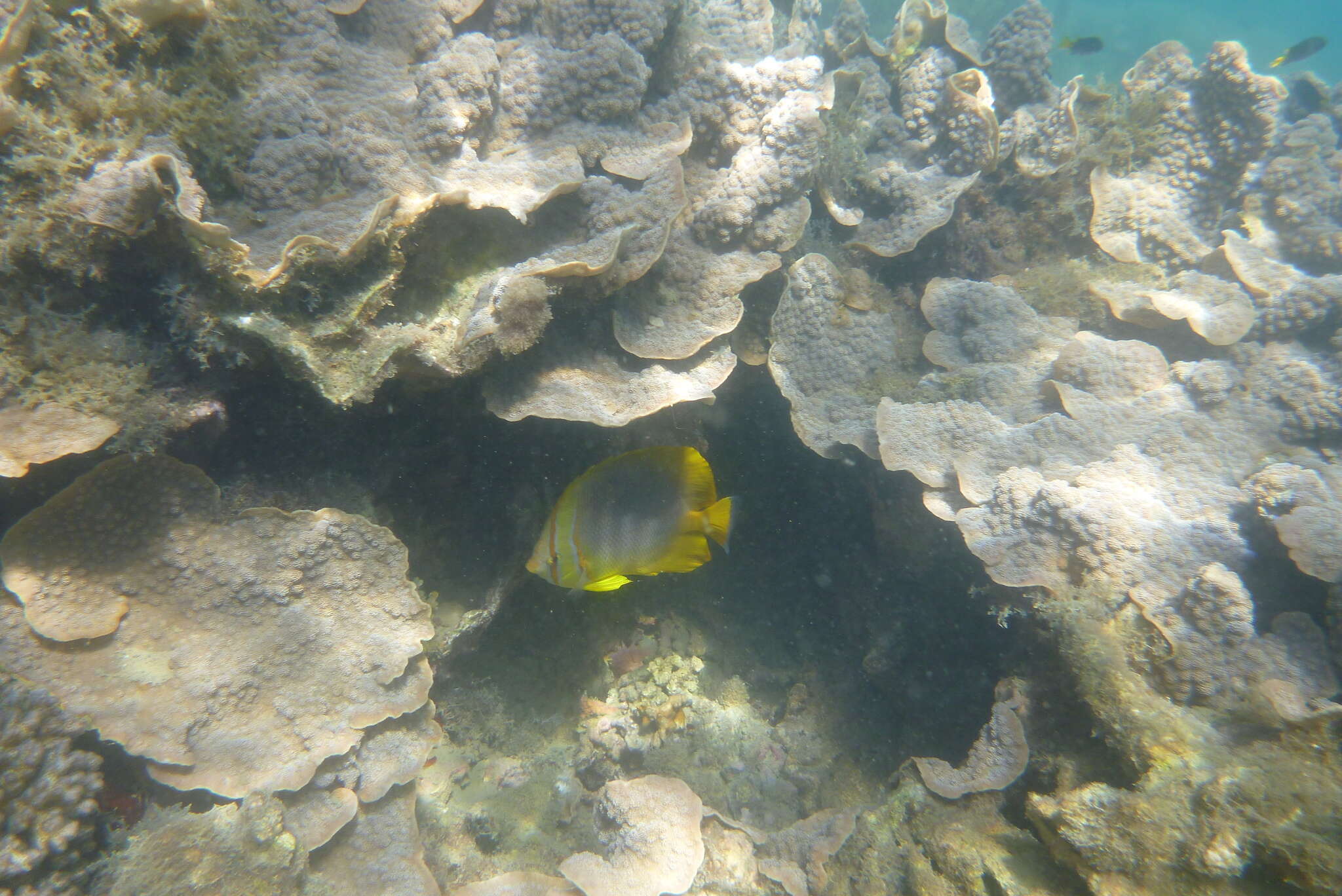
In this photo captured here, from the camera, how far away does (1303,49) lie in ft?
33.8

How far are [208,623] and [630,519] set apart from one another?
6.03 feet

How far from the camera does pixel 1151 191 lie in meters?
4.64

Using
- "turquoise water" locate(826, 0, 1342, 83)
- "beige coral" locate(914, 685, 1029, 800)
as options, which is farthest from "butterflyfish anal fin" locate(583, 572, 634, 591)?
"turquoise water" locate(826, 0, 1342, 83)

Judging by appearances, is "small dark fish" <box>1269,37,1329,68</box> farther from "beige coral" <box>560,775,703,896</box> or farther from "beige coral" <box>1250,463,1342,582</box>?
"beige coral" <box>560,775,703,896</box>

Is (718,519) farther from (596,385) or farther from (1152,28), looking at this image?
(1152,28)

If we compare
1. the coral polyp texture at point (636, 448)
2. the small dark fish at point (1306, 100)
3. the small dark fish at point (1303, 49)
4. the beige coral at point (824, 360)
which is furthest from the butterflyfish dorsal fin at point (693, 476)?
the small dark fish at point (1303, 49)

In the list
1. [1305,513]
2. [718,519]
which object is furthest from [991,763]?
[1305,513]

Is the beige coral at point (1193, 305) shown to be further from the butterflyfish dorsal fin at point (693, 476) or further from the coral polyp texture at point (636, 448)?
the butterflyfish dorsal fin at point (693, 476)

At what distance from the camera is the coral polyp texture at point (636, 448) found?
80.4 inches

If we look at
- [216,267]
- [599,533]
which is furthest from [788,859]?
[216,267]

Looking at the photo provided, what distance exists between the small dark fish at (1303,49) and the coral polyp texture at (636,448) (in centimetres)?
927

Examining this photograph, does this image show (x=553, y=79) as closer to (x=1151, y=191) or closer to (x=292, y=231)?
(x=292, y=231)

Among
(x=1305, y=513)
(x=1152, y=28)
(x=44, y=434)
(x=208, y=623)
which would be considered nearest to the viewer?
(x=44, y=434)

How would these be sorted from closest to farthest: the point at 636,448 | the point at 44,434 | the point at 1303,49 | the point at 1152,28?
the point at 44,434 < the point at 636,448 < the point at 1303,49 < the point at 1152,28
